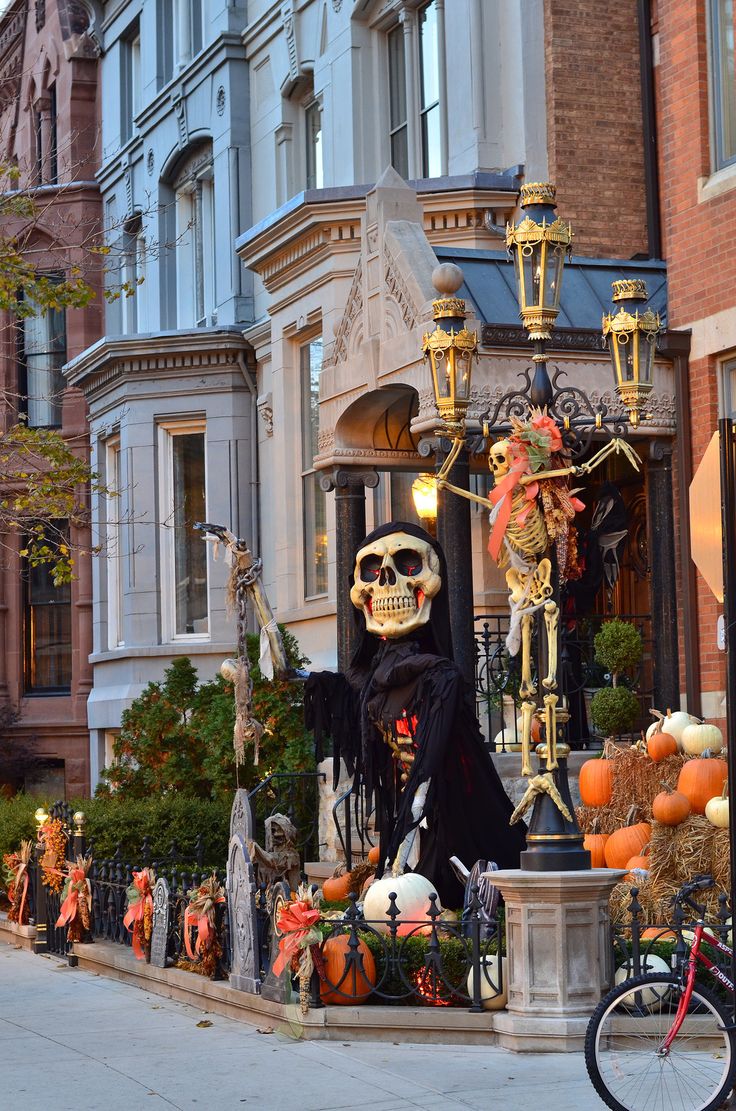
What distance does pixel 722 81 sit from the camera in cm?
1412

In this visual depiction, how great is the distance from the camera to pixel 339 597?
1495 centimetres

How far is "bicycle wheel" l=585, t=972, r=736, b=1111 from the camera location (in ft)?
23.5

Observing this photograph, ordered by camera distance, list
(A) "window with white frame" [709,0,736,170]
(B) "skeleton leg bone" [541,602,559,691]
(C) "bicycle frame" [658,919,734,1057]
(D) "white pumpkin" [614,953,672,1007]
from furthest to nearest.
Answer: (A) "window with white frame" [709,0,736,170] < (B) "skeleton leg bone" [541,602,559,691] < (D) "white pumpkin" [614,953,672,1007] < (C) "bicycle frame" [658,919,734,1057]

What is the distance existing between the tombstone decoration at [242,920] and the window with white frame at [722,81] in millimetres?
7255

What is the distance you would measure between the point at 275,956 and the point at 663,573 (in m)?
5.19

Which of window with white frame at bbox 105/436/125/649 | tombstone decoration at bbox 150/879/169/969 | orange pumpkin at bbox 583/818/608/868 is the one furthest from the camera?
window with white frame at bbox 105/436/125/649

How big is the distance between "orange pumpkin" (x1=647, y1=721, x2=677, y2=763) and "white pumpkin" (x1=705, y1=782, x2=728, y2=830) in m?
0.92

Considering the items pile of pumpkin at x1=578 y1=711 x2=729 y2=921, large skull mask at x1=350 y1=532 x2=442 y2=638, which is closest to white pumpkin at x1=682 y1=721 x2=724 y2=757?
pile of pumpkin at x1=578 y1=711 x2=729 y2=921

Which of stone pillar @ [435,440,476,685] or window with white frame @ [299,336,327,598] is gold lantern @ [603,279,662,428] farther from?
window with white frame @ [299,336,327,598]

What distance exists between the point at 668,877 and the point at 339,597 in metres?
5.20

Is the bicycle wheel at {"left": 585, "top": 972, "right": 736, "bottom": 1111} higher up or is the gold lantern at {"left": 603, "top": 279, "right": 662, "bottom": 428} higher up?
the gold lantern at {"left": 603, "top": 279, "right": 662, "bottom": 428}

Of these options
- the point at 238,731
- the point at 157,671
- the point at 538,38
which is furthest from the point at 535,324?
the point at 157,671

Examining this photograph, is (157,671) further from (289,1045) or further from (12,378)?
(289,1045)

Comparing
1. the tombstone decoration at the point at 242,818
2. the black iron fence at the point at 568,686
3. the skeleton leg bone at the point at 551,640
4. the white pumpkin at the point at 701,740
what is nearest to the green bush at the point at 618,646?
the black iron fence at the point at 568,686
